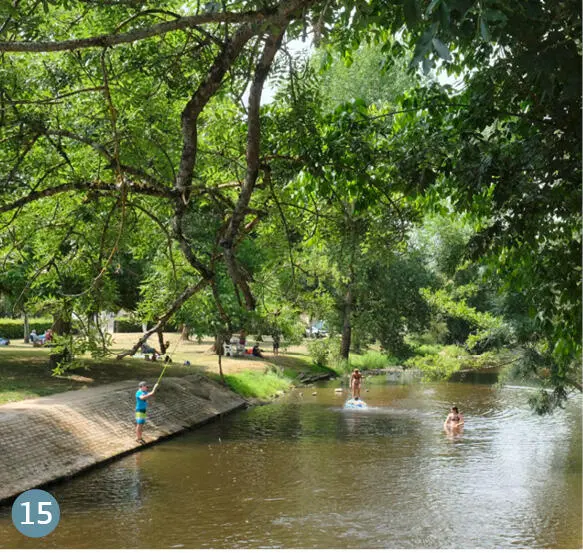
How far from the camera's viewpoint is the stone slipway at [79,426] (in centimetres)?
1595

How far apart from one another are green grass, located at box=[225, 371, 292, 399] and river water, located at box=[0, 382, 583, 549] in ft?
16.9

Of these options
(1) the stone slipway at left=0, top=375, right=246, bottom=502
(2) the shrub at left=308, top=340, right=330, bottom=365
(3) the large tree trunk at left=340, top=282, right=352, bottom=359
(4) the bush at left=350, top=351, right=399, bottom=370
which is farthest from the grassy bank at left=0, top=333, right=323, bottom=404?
(4) the bush at left=350, top=351, right=399, bottom=370

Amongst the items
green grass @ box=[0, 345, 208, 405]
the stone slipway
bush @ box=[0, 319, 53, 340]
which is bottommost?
the stone slipway

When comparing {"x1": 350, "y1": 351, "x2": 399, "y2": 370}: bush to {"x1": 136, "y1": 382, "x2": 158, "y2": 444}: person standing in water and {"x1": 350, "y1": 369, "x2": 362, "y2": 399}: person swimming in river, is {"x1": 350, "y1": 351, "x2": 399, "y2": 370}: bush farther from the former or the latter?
{"x1": 136, "y1": 382, "x2": 158, "y2": 444}: person standing in water

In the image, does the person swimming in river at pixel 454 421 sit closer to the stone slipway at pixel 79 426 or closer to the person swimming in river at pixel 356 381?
the person swimming in river at pixel 356 381

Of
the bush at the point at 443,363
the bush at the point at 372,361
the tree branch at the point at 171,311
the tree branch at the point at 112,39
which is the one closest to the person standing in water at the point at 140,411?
the bush at the point at 443,363

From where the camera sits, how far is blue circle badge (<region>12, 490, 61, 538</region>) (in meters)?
12.4

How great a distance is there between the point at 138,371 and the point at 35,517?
57.4ft

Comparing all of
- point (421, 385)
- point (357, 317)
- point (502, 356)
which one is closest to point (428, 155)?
point (502, 356)

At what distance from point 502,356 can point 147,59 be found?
1455cm

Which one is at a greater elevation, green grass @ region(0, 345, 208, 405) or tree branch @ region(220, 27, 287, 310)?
tree branch @ region(220, 27, 287, 310)

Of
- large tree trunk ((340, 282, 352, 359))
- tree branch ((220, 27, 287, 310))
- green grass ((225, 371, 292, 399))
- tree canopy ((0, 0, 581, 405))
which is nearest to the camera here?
tree canopy ((0, 0, 581, 405))

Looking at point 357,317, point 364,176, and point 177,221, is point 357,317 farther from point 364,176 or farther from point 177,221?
point 177,221

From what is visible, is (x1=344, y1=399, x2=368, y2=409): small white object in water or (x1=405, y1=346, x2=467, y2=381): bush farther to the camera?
(x1=344, y1=399, x2=368, y2=409): small white object in water
